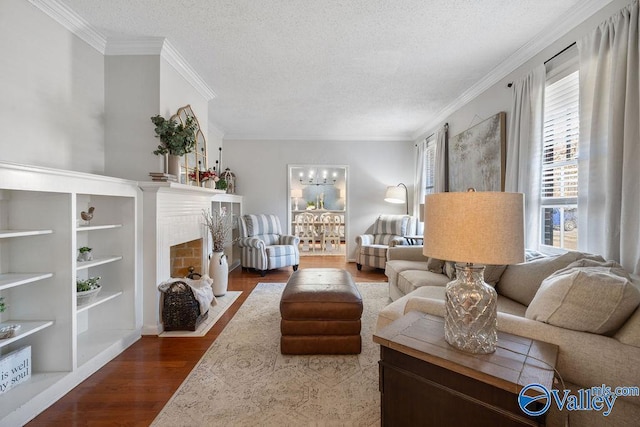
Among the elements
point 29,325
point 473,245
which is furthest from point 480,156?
point 29,325

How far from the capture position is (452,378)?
3.42 ft

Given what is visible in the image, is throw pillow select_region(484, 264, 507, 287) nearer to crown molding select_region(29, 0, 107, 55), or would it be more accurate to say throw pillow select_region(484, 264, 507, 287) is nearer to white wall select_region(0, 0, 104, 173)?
white wall select_region(0, 0, 104, 173)

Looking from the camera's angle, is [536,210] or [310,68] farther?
[310,68]

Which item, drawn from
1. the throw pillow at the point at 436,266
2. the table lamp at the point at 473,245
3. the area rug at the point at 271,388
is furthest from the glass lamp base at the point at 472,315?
the throw pillow at the point at 436,266

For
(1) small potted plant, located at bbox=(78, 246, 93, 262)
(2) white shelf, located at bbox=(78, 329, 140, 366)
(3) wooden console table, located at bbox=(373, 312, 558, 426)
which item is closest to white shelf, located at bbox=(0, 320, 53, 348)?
(2) white shelf, located at bbox=(78, 329, 140, 366)

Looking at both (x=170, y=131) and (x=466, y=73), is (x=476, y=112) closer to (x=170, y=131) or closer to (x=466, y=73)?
(x=466, y=73)

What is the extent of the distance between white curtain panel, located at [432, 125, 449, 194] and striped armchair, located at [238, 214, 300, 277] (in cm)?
268

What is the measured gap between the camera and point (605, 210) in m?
1.85

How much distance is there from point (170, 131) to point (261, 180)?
11.1 feet

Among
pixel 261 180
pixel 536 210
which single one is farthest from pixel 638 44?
pixel 261 180

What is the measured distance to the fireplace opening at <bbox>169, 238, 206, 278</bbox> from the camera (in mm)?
3439

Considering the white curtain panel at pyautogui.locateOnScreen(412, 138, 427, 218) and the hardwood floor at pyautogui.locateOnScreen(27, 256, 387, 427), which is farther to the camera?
the white curtain panel at pyautogui.locateOnScreen(412, 138, 427, 218)

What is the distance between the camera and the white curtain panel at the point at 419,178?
17.5 feet

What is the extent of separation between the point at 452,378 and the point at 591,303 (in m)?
0.69
